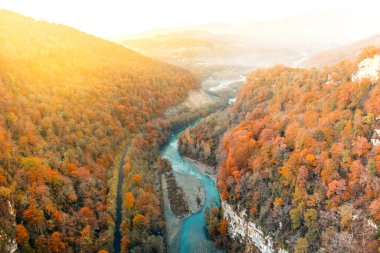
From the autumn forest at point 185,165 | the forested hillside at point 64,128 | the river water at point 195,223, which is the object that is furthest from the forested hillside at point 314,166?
the forested hillside at point 64,128

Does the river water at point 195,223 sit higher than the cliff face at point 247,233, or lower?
lower

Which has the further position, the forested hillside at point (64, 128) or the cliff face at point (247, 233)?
the cliff face at point (247, 233)

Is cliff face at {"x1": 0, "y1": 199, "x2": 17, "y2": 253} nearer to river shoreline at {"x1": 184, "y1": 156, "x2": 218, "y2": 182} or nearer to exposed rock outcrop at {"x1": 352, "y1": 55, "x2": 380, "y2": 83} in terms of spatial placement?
river shoreline at {"x1": 184, "y1": 156, "x2": 218, "y2": 182}

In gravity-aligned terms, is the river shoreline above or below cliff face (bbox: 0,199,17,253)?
below

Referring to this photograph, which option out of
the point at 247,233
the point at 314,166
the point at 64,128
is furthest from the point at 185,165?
the point at 314,166

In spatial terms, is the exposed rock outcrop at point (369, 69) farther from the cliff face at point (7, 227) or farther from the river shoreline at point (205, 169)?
the cliff face at point (7, 227)

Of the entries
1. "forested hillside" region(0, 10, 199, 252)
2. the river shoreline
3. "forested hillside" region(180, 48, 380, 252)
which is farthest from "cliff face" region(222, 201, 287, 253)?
the river shoreline
